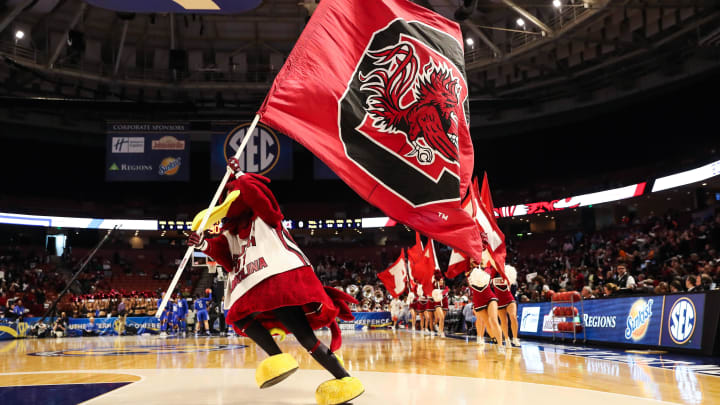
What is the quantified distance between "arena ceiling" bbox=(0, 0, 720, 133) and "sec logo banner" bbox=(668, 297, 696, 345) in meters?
13.8

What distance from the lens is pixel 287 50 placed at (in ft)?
91.9

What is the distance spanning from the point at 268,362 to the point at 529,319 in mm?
11244

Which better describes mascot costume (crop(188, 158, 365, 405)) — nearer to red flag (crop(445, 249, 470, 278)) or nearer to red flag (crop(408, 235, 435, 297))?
red flag (crop(445, 249, 470, 278))

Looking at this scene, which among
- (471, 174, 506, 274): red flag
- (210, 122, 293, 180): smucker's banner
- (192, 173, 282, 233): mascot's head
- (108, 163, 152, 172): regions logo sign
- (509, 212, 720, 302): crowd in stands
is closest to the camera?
(192, 173, 282, 233): mascot's head

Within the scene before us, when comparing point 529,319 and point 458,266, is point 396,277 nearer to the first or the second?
point 529,319

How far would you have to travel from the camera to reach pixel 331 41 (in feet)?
15.7

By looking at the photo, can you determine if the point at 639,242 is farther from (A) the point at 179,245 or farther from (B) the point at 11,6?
(A) the point at 179,245

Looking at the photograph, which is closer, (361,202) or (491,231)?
(491,231)

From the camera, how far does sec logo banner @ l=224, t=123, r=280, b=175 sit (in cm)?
2200

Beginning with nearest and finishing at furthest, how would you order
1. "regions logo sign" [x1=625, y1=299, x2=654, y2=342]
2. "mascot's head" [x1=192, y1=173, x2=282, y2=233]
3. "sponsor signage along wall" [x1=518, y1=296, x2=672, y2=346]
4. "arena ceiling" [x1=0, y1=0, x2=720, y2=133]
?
"mascot's head" [x1=192, y1=173, x2=282, y2=233] → "sponsor signage along wall" [x1=518, y1=296, x2=672, y2=346] → "regions logo sign" [x1=625, y1=299, x2=654, y2=342] → "arena ceiling" [x1=0, y1=0, x2=720, y2=133]

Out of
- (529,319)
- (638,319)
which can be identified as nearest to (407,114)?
(638,319)

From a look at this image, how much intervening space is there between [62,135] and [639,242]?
32504mm

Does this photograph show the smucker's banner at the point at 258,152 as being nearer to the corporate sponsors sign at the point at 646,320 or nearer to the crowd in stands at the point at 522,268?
the crowd in stands at the point at 522,268

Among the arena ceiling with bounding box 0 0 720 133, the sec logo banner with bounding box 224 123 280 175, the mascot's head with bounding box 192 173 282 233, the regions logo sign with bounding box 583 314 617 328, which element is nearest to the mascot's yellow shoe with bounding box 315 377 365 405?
the mascot's head with bounding box 192 173 282 233
